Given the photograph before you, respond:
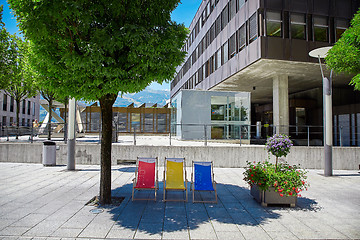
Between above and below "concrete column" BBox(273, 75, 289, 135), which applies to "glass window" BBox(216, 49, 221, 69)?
above

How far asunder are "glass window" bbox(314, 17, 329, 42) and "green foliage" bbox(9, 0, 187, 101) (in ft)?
52.8

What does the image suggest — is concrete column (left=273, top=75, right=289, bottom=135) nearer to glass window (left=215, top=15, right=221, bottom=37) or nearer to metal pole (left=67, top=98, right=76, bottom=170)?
glass window (left=215, top=15, right=221, bottom=37)

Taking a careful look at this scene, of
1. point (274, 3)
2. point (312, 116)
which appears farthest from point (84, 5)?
point (312, 116)

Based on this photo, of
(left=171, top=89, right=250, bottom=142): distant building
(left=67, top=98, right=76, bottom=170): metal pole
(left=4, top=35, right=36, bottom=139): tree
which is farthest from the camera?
(left=171, top=89, right=250, bottom=142): distant building

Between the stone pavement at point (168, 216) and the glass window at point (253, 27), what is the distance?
12.6 meters

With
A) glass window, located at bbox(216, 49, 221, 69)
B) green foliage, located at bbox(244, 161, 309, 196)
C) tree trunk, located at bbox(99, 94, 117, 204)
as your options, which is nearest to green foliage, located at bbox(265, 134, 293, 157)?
green foliage, located at bbox(244, 161, 309, 196)

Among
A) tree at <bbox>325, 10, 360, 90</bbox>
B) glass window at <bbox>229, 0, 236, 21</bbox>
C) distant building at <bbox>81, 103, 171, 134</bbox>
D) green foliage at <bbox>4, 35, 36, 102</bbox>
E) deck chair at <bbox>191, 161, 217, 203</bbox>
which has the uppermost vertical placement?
glass window at <bbox>229, 0, 236, 21</bbox>

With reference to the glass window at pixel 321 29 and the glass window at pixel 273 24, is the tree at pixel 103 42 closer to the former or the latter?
the glass window at pixel 273 24

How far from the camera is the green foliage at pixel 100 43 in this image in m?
4.69

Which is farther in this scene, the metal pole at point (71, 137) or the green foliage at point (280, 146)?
the metal pole at point (71, 137)

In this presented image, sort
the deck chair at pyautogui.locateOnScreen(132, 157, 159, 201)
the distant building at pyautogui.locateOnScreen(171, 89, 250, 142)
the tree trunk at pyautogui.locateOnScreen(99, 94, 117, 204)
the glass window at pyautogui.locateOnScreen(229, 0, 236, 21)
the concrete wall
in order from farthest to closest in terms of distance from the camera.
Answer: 1. the glass window at pyautogui.locateOnScreen(229, 0, 236, 21)
2. the distant building at pyautogui.locateOnScreen(171, 89, 250, 142)
3. the concrete wall
4. the deck chair at pyautogui.locateOnScreen(132, 157, 159, 201)
5. the tree trunk at pyautogui.locateOnScreen(99, 94, 117, 204)

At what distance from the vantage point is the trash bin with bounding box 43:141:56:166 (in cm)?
1134

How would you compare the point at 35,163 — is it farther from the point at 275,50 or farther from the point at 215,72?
the point at 215,72

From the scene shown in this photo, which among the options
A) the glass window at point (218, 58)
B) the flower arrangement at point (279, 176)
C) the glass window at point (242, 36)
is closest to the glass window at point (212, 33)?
the glass window at point (218, 58)
